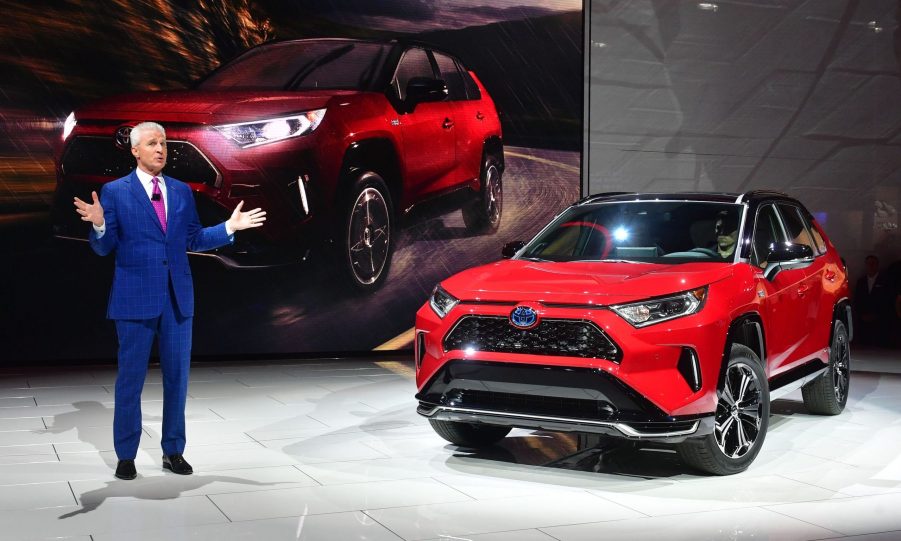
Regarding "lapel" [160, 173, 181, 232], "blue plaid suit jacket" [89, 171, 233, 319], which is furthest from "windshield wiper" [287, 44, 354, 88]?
"blue plaid suit jacket" [89, 171, 233, 319]

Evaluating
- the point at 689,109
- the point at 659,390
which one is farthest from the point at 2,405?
the point at 689,109

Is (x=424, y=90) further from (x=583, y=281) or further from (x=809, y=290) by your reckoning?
(x=583, y=281)

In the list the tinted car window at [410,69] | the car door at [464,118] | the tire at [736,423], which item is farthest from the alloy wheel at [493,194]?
the tire at [736,423]

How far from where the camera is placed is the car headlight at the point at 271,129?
9039 mm

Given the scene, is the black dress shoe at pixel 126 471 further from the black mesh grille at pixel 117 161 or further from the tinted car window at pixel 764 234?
the black mesh grille at pixel 117 161

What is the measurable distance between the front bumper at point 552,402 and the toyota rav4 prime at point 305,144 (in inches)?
178

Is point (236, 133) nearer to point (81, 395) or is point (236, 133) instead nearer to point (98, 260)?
point (98, 260)

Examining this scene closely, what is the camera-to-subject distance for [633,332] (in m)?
4.73

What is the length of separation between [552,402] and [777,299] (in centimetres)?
173

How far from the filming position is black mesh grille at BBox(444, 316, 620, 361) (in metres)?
4.78

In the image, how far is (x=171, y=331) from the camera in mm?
5051

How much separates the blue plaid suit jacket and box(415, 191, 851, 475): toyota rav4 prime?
1.34 m

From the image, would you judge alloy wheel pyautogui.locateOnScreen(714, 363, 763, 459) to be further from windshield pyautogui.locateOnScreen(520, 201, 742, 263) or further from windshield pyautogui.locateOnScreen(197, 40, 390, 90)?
windshield pyautogui.locateOnScreen(197, 40, 390, 90)

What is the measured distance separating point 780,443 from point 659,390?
189 cm
